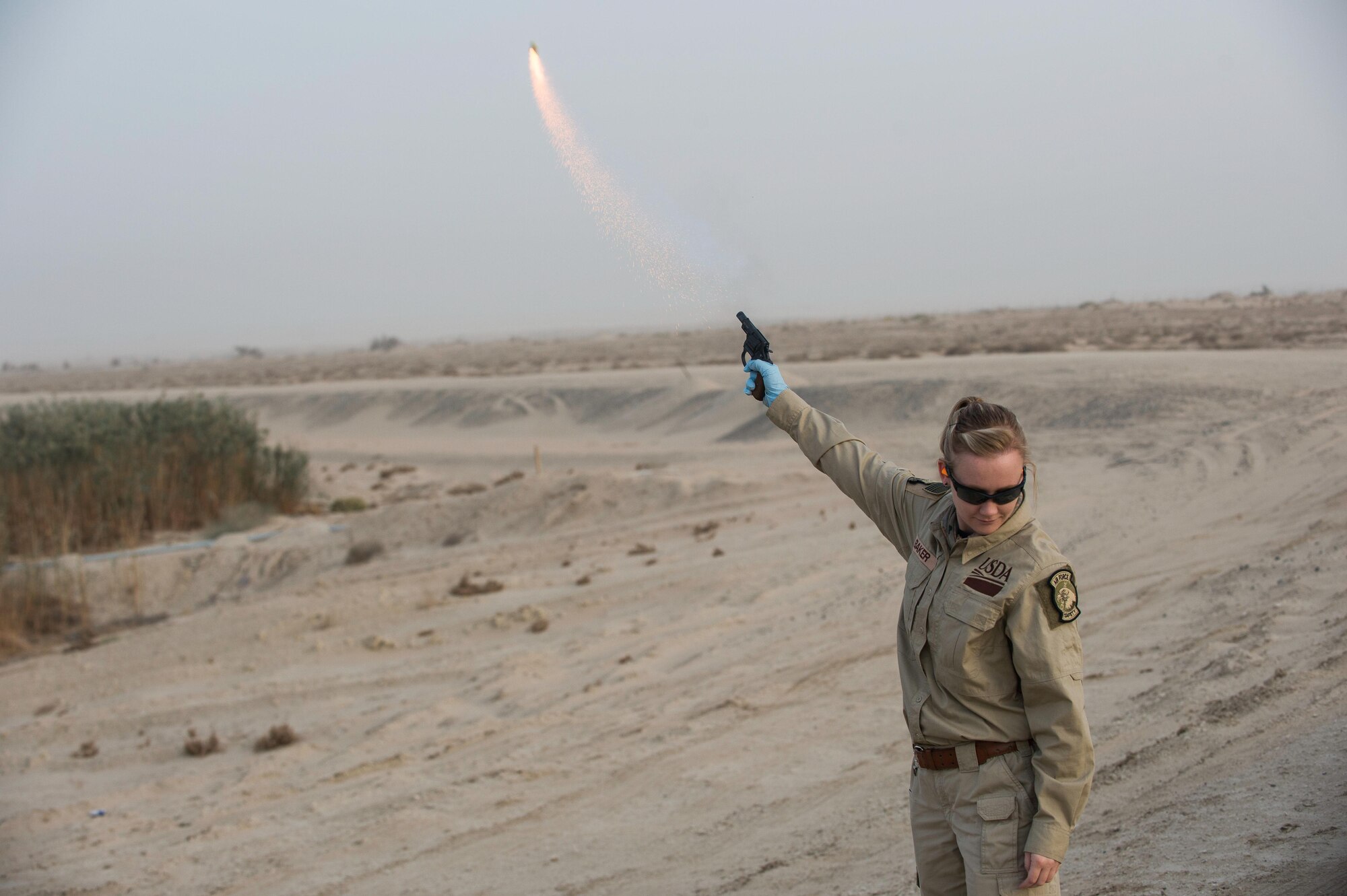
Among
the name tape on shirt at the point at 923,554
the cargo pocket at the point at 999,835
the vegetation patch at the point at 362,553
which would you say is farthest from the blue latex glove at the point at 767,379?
the vegetation patch at the point at 362,553

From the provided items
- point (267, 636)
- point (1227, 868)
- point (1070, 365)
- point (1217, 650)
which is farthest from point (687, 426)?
point (1227, 868)

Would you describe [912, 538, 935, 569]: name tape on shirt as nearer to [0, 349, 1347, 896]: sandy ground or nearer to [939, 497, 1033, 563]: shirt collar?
[939, 497, 1033, 563]: shirt collar

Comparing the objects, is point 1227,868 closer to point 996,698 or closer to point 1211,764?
point 1211,764

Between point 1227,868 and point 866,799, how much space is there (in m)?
2.02

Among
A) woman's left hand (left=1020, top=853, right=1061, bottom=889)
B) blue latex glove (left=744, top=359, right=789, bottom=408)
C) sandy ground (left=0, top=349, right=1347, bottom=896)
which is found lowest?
sandy ground (left=0, top=349, right=1347, bottom=896)

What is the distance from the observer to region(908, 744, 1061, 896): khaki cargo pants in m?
2.44

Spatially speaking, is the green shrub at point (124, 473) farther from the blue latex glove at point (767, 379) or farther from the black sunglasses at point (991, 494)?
the black sunglasses at point (991, 494)

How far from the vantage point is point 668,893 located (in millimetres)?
4801

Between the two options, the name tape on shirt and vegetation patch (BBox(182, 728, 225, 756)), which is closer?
the name tape on shirt

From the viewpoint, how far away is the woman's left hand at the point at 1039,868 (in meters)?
2.37

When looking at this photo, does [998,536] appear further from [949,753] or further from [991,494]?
[949,753]

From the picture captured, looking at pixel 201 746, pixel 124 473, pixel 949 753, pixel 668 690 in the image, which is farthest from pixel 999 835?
pixel 124 473

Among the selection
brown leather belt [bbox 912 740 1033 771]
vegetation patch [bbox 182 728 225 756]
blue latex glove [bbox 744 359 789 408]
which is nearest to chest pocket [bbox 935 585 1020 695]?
brown leather belt [bbox 912 740 1033 771]

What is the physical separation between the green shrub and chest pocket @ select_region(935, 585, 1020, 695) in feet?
50.6
